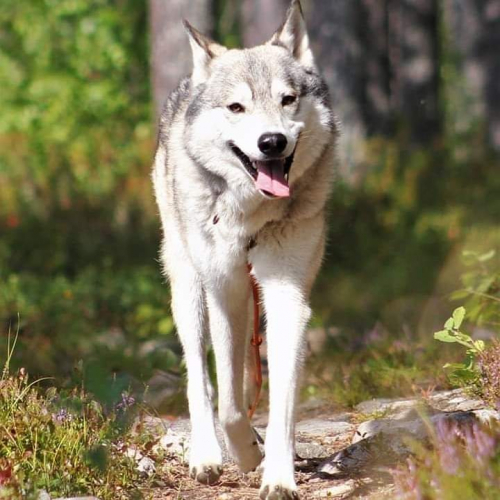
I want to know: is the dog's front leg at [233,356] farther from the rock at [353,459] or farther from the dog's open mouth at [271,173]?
the dog's open mouth at [271,173]

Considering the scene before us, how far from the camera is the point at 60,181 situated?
43.7 ft

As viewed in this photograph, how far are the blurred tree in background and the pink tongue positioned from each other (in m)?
2.24

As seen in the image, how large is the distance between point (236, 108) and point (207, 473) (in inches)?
68.3

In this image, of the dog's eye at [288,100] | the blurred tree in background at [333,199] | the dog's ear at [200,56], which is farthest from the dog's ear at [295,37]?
the blurred tree in background at [333,199]

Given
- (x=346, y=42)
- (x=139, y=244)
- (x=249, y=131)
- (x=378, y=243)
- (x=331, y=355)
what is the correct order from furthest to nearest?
(x=346, y=42), (x=139, y=244), (x=378, y=243), (x=331, y=355), (x=249, y=131)

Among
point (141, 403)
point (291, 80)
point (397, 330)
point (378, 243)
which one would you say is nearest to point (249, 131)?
point (291, 80)

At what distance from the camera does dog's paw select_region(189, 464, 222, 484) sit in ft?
16.3

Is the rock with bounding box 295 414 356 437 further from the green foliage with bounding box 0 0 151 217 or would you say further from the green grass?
the green foliage with bounding box 0 0 151 217

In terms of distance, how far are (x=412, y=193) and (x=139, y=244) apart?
3.18 meters

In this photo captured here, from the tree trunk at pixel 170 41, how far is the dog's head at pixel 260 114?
18.5 ft

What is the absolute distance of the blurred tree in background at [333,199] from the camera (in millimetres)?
9820

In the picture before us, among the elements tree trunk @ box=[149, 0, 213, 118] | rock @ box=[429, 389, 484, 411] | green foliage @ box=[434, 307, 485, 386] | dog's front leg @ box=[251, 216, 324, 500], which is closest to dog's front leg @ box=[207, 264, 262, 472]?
dog's front leg @ box=[251, 216, 324, 500]

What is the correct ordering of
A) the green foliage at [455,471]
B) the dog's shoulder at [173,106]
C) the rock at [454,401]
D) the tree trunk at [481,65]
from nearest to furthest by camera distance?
the green foliage at [455,471], the rock at [454,401], the dog's shoulder at [173,106], the tree trunk at [481,65]

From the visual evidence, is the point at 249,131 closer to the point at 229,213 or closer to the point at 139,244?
the point at 229,213
